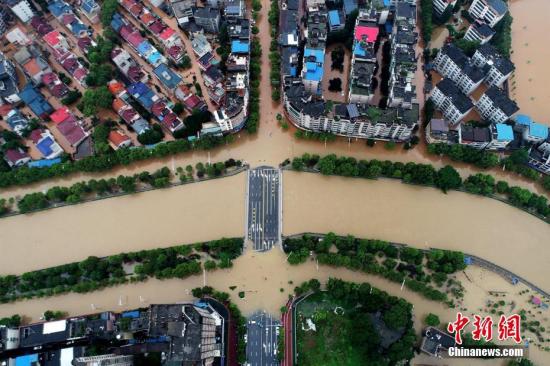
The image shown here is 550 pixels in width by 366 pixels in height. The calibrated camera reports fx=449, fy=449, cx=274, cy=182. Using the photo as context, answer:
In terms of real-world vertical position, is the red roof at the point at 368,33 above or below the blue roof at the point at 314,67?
above

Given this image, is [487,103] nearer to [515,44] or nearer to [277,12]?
[515,44]

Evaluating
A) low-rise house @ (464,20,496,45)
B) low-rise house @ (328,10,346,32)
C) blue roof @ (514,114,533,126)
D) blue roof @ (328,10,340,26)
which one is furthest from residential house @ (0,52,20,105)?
blue roof @ (514,114,533,126)

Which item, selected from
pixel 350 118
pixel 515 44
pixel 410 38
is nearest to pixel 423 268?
pixel 350 118

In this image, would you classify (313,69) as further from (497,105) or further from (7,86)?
(7,86)

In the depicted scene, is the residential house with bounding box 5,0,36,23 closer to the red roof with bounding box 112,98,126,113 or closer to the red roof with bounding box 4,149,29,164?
the red roof with bounding box 112,98,126,113

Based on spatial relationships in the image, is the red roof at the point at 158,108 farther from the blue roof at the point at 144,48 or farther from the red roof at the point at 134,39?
the red roof at the point at 134,39

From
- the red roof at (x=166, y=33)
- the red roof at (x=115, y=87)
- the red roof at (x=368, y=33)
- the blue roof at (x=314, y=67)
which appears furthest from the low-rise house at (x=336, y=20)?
the red roof at (x=115, y=87)
